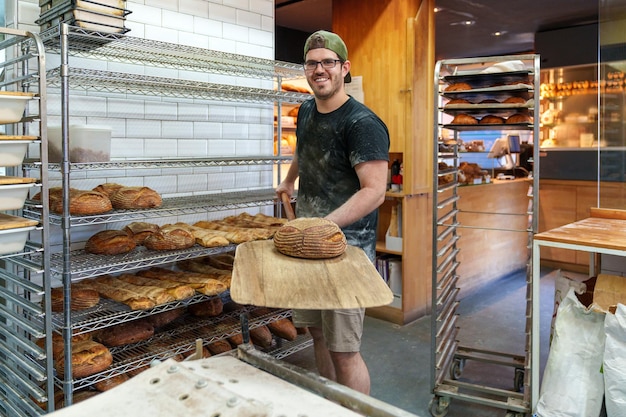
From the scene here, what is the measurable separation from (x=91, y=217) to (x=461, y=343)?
2617 mm

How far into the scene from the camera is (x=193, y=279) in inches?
108

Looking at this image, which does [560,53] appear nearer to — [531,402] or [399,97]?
[399,97]

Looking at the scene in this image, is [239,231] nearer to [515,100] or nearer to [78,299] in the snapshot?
[78,299]

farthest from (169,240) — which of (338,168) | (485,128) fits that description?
(485,128)

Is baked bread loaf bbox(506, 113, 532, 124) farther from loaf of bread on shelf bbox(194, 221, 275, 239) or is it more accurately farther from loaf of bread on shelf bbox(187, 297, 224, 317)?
loaf of bread on shelf bbox(187, 297, 224, 317)

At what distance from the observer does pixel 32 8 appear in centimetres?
261

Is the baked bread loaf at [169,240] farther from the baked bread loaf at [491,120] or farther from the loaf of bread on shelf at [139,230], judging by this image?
the baked bread loaf at [491,120]

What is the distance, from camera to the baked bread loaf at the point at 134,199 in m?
2.53

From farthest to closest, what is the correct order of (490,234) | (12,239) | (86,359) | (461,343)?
(490,234) → (461,343) → (86,359) → (12,239)

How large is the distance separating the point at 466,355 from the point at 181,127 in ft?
7.11

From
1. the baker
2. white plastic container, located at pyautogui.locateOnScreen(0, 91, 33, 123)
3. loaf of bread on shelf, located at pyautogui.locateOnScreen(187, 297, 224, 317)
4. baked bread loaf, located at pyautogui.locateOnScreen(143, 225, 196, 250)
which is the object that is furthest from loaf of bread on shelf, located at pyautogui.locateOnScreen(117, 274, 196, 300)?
white plastic container, located at pyautogui.locateOnScreen(0, 91, 33, 123)

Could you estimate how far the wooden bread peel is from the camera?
1066 mm

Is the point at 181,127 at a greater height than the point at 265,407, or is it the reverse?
the point at 181,127

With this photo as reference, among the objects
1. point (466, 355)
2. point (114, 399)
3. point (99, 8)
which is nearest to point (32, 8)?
point (99, 8)
